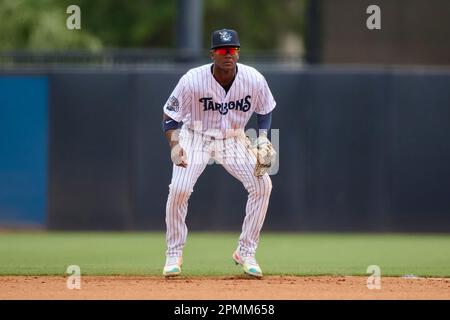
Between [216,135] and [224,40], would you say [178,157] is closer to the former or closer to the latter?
[216,135]

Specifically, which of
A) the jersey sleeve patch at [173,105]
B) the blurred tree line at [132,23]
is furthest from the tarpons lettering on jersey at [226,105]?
the blurred tree line at [132,23]

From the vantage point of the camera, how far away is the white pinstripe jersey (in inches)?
316

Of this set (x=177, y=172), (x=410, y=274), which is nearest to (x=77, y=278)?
(x=177, y=172)

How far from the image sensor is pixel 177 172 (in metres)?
7.97

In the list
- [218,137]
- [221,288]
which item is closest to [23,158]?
[218,137]

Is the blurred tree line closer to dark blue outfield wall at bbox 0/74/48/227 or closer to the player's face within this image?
dark blue outfield wall at bbox 0/74/48/227

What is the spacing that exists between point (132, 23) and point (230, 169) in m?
19.6

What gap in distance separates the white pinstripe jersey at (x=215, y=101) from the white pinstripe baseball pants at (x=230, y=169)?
0.32 feet

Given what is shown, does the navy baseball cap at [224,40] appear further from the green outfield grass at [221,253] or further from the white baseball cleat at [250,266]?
the green outfield grass at [221,253]

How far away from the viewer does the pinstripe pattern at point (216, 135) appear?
800cm

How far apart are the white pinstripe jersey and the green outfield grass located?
126cm

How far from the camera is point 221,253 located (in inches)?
420

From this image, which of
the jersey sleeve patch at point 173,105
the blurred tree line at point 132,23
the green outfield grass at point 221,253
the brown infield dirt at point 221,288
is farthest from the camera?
the blurred tree line at point 132,23

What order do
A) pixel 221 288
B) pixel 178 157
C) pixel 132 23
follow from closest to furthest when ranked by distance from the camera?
1. pixel 221 288
2. pixel 178 157
3. pixel 132 23
